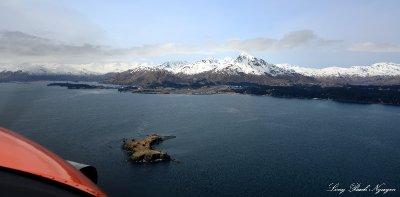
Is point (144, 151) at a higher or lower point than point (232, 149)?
higher

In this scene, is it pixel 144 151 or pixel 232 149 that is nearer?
pixel 144 151

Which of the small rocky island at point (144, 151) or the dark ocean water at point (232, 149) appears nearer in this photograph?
the dark ocean water at point (232, 149)

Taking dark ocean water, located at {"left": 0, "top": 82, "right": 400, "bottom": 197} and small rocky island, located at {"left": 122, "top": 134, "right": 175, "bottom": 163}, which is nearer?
dark ocean water, located at {"left": 0, "top": 82, "right": 400, "bottom": 197}

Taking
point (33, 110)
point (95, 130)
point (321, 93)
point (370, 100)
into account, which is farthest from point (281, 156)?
point (321, 93)
